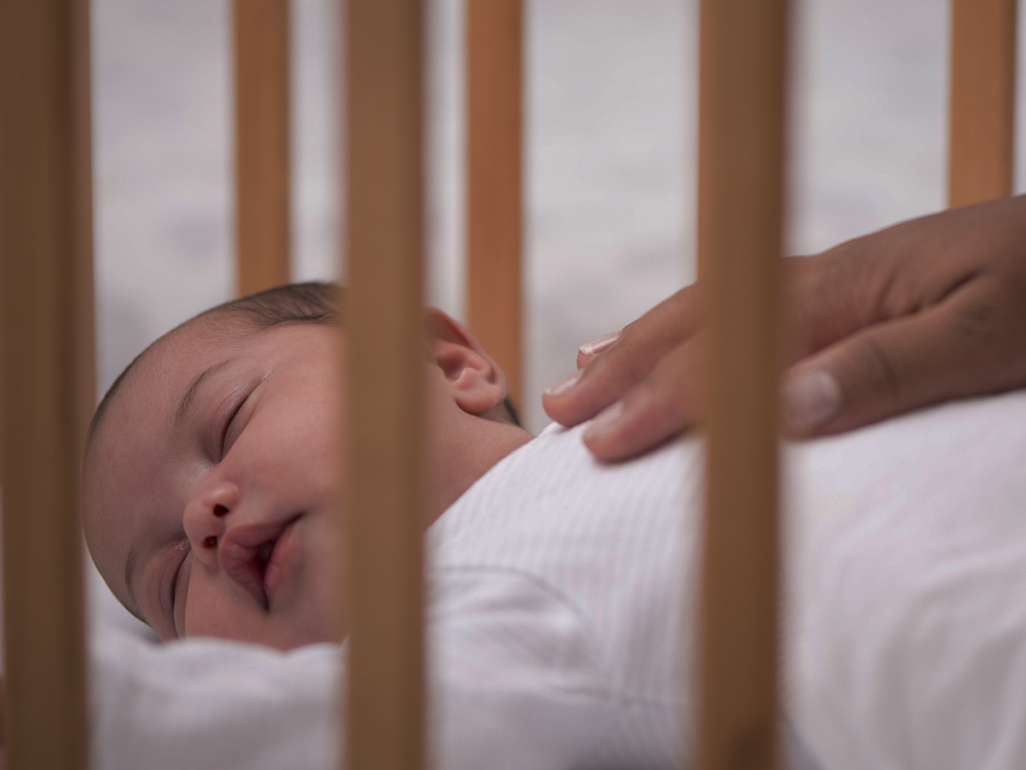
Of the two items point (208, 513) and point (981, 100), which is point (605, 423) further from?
point (981, 100)

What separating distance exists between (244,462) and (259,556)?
9cm

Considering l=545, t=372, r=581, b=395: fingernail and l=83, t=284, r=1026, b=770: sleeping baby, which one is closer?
l=83, t=284, r=1026, b=770: sleeping baby

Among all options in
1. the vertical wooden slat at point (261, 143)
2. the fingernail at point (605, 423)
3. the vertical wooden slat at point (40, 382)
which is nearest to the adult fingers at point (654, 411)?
the fingernail at point (605, 423)

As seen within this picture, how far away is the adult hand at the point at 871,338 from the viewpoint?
519 mm

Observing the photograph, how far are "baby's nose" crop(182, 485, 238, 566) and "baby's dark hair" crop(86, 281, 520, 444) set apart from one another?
8.7 inches

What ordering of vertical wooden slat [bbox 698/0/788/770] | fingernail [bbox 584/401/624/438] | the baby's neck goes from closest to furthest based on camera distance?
1. vertical wooden slat [bbox 698/0/788/770]
2. fingernail [bbox 584/401/624/438]
3. the baby's neck

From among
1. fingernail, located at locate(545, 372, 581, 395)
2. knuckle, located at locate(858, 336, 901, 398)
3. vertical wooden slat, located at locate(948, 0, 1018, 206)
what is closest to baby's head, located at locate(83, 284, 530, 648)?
fingernail, located at locate(545, 372, 581, 395)

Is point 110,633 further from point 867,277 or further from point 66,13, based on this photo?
point 867,277

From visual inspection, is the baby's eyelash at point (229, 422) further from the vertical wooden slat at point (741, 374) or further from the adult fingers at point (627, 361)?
the vertical wooden slat at point (741, 374)

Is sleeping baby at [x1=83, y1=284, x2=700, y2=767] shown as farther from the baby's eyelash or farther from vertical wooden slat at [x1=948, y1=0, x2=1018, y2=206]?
vertical wooden slat at [x1=948, y1=0, x2=1018, y2=206]

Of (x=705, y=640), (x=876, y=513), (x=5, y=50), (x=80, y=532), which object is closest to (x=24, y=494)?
(x=80, y=532)

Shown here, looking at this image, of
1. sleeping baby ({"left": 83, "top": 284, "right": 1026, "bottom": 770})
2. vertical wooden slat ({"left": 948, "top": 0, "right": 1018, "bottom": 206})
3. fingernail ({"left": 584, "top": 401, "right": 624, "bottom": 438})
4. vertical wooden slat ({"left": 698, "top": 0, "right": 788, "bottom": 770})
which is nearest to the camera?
vertical wooden slat ({"left": 698, "top": 0, "right": 788, "bottom": 770})

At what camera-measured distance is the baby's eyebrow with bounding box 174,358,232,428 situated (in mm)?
762

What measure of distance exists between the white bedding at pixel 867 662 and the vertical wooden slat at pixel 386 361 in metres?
0.12
